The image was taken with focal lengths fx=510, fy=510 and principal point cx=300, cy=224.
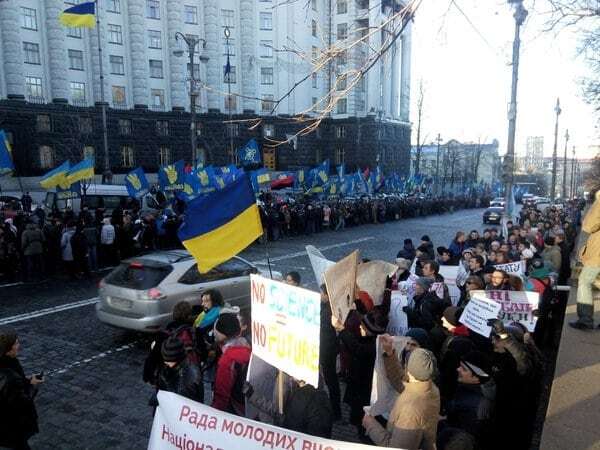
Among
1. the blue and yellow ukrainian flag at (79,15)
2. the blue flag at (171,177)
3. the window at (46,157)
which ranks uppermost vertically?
the blue and yellow ukrainian flag at (79,15)

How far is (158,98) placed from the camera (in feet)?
158

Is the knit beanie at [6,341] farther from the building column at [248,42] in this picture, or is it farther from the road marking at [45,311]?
the building column at [248,42]

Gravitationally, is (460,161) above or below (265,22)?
below

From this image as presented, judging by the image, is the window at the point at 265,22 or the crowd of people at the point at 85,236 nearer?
the crowd of people at the point at 85,236

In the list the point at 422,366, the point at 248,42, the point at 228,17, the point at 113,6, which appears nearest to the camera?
the point at 422,366

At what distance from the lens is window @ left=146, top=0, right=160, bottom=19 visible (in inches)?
1841

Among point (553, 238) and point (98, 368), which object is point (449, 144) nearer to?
point (553, 238)

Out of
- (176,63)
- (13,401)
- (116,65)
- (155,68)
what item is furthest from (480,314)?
(176,63)

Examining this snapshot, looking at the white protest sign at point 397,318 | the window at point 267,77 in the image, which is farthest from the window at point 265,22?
the white protest sign at point 397,318

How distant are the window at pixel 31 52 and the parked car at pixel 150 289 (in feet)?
131

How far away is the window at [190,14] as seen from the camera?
1919 inches

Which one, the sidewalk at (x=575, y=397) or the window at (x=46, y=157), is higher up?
the window at (x=46, y=157)

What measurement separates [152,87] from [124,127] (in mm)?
4848

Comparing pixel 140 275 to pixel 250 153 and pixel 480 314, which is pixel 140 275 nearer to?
pixel 480 314
